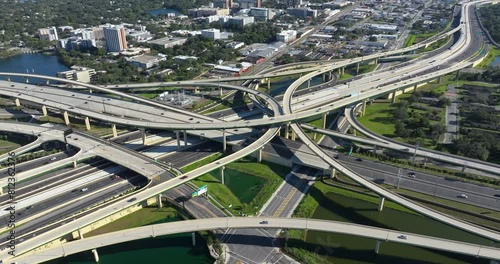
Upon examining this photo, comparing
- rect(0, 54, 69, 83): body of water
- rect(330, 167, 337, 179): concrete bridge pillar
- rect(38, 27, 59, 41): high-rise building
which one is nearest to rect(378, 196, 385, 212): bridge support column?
rect(330, 167, 337, 179): concrete bridge pillar

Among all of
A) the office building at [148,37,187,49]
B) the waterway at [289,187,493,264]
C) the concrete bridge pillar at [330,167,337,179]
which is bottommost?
the waterway at [289,187,493,264]

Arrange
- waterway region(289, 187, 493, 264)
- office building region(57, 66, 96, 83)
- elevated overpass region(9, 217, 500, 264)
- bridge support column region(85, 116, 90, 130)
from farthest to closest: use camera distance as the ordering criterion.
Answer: office building region(57, 66, 96, 83)
bridge support column region(85, 116, 90, 130)
waterway region(289, 187, 493, 264)
elevated overpass region(9, 217, 500, 264)

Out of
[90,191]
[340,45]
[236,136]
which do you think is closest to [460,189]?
[236,136]

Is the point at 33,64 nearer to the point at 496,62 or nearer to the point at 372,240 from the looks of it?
the point at 372,240

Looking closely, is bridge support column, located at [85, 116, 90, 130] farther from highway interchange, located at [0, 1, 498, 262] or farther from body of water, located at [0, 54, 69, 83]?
body of water, located at [0, 54, 69, 83]

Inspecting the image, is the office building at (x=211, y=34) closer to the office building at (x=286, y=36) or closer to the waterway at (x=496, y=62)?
the office building at (x=286, y=36)

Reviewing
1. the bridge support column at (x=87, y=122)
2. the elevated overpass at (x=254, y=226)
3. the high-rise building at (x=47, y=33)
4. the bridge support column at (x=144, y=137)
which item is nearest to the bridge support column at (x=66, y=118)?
the bridge support column at (x=87, y=122)
